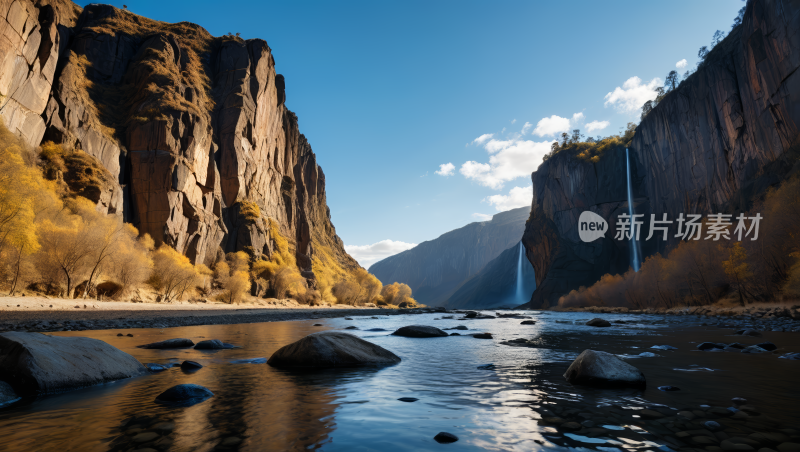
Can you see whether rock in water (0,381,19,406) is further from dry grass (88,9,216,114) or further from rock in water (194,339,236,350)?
dry grass (88,9,216,114)

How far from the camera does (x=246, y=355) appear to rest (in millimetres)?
11453

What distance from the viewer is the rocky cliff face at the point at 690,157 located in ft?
174

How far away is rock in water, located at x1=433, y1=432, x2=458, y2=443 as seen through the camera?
4.23m

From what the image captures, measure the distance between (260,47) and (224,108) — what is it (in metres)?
27.6

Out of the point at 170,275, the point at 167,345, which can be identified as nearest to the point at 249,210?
the point at 170,275

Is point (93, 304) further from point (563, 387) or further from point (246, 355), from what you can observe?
point (563, 387)

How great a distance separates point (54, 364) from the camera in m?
6.48

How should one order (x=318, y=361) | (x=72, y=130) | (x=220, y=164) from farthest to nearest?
(x=220, y=164) → (x=72, y=130) → (x=318, y=361)

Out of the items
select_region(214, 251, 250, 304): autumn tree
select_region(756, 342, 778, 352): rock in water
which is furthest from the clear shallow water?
select_region(214, 251, 250, 304): autumn tree

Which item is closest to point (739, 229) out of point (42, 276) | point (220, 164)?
point (42, 276)

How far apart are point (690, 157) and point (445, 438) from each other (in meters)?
97.0

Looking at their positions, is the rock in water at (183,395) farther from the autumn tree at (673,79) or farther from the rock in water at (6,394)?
the autumn tree at (673,79)

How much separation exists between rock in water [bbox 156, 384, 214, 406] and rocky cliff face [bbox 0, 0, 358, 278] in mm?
57089

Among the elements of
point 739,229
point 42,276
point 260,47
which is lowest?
point 42,276
